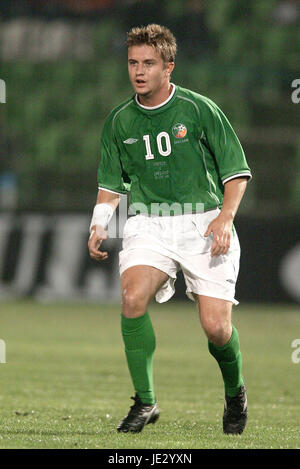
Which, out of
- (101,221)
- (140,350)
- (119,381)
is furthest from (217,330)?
(119,381)

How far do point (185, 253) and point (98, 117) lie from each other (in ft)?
44.3

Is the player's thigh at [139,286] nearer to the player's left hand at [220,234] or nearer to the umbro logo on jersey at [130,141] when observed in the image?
the player's left hand at [220,234]

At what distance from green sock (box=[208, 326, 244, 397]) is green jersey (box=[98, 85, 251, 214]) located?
766 millimetres

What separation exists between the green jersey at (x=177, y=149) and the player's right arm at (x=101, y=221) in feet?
0.48

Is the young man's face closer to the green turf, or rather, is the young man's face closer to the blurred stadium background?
the green turf

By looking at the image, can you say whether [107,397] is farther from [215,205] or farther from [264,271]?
[264,271]

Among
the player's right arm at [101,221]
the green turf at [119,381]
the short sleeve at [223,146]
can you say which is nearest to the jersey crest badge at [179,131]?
the short sleeve at [223,146]

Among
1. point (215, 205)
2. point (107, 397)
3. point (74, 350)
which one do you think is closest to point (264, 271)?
point (74, 350)

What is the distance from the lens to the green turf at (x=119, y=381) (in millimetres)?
5137

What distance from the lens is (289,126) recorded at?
58.6 ft

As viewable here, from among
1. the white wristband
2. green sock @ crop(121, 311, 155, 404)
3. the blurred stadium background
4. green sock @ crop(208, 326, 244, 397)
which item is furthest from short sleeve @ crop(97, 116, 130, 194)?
the blurred stadium background

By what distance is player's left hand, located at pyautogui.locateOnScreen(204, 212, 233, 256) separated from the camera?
5.12m

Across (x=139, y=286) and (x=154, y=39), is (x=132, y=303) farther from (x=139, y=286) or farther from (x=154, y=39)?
(x=154, y=39)
